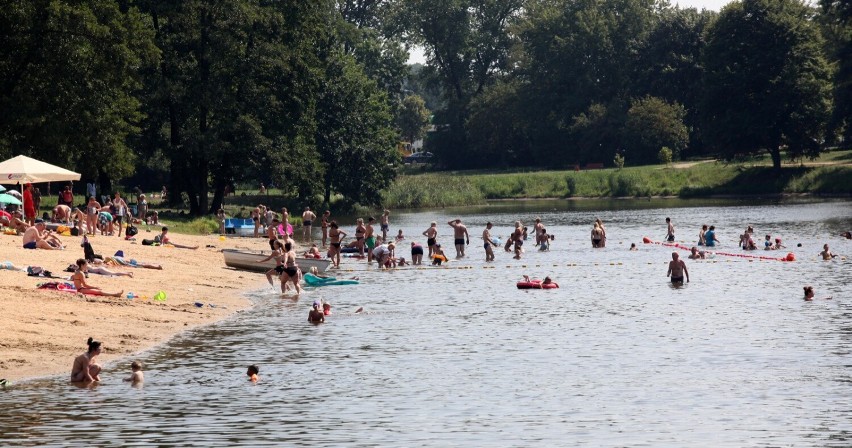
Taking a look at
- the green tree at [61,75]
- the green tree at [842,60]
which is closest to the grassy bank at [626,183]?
Answer: the green tree at [842,60]

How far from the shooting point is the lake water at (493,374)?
64.4 feet

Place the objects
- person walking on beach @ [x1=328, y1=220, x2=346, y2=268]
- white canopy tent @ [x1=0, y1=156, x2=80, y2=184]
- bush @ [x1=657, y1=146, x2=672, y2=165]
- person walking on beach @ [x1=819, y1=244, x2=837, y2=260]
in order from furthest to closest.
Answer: bush @ [x1=657, y1=146, x2=672, y2=165], person walking on beach @ [x1=819, y1=244, x2=837, y2=260], person walking on beach @ [x1=328, y1=220, x2=346, y2=268], white canopy tent @ [x1=0, y1=156, x2=80, y2=184]

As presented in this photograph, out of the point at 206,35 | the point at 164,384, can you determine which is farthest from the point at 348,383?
the point at 206,35

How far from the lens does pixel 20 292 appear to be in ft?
93.5

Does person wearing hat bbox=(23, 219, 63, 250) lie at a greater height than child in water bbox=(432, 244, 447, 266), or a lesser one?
greater

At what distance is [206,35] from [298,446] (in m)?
46.9

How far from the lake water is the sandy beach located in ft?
3.15

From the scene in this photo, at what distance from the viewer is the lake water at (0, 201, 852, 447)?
64.4ft

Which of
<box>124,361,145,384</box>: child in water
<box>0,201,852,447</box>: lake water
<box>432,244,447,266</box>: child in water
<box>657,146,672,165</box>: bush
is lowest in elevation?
<box>0,201,852,447</box>: lake water

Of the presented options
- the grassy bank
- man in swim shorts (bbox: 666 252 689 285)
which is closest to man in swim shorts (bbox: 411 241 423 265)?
man in swim shorts (bbox: 666 252 689 285)

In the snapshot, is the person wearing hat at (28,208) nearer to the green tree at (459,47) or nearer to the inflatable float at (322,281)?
the inflatable float at (322,281)

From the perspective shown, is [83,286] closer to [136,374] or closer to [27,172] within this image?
[136,374]

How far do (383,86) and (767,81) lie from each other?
139 ft

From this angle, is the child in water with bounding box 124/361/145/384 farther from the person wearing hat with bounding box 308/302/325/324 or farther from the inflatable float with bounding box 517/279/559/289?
the inflatable float with bounding box 517/279/559/289
